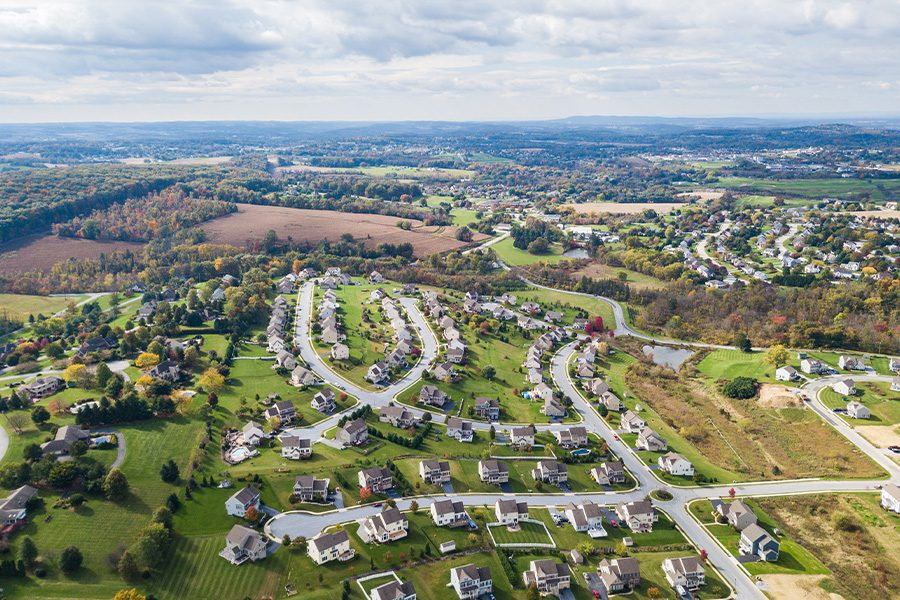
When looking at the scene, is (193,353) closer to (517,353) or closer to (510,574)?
(517,353)

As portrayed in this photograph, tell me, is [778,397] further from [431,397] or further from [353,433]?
[353,433]

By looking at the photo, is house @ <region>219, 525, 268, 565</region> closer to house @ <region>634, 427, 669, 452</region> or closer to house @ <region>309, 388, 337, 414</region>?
house @ <region>309, 388, 337, 414</region>

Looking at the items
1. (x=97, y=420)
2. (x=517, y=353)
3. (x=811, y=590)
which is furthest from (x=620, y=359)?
(x=97, y=420)

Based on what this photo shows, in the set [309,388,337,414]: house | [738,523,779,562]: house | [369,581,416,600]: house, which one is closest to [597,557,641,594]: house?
[738,523,779,562]: house

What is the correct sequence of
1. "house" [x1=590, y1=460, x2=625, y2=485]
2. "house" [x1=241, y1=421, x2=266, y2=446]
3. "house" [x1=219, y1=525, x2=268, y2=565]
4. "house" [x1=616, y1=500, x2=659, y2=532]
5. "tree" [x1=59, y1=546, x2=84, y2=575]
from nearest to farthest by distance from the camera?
1. "tree" [x1=59, y1=546, x2=84, y2=575]
2. "house" [x1=219, y1=525, x2=268, y2=565]
3. "house" [x1=616, y1=500, x2=659, y2=532]
4. "house" [x1=590, y1=460, x2=625, y2=485]
5. "house" [x1=241, y1=421, x2=266, y2=446]

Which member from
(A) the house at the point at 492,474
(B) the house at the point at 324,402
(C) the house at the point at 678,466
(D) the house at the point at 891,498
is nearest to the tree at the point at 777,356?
(D) the house at the point at 891,498

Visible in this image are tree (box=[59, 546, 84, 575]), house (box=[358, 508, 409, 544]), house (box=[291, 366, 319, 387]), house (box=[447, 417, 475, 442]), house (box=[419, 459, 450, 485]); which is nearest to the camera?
tree (box=[59, 546, 84, 575])

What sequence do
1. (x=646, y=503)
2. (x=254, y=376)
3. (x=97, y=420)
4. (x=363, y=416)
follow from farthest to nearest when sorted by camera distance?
(x=254, y=376) < (x=363, y=416) < (x=97, y=420) < (x=646, y=503)
